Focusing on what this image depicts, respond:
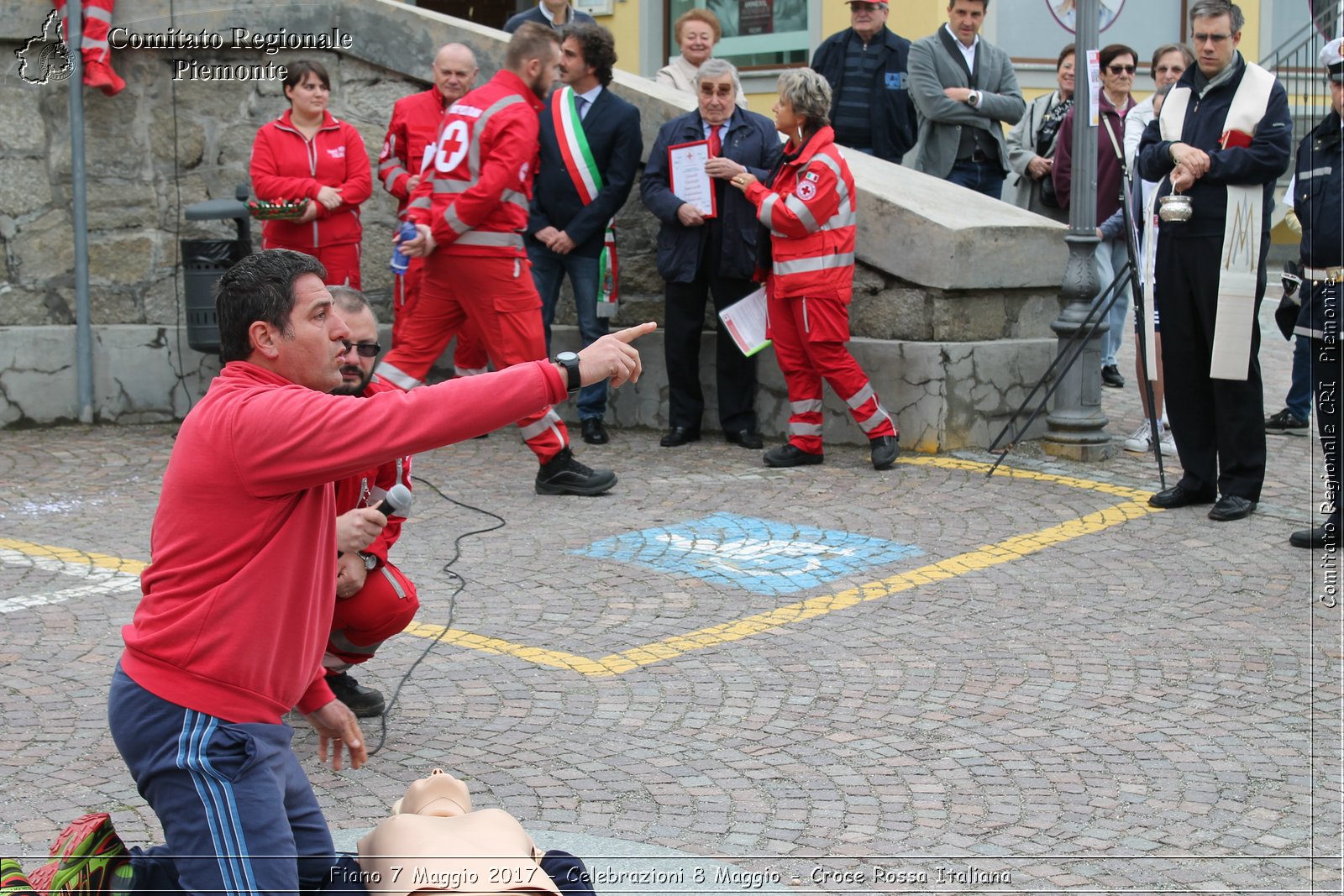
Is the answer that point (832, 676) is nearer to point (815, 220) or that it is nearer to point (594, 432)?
point (815, 220)

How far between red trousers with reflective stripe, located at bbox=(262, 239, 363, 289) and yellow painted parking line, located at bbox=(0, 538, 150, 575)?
2826mm

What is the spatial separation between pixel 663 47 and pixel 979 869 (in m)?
16.1

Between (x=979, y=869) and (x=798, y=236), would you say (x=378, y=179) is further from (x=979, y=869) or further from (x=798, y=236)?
(x=979, y=869)

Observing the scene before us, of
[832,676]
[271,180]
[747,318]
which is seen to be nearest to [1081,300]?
[747,318]

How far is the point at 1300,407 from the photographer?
955 centimetres

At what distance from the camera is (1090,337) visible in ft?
28.2

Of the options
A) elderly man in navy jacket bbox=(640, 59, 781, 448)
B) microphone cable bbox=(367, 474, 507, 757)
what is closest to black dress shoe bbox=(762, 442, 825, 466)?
elderly man in navy jacket bbox=(640, 59, 781, 448)

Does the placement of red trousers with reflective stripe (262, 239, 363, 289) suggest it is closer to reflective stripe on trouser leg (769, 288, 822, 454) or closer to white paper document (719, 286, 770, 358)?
white paper document (719, 286, 770, 358)

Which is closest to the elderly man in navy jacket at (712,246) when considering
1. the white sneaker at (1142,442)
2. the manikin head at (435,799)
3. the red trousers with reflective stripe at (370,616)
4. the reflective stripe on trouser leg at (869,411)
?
the reflective stripe on trouser leg at (869,411)

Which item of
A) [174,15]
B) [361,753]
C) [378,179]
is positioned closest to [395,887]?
[361,753]

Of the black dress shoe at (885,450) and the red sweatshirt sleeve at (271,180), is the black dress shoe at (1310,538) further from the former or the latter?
the red sweatshirt sleeve at (271,180)

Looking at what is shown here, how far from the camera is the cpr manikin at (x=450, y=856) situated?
9.62 ft

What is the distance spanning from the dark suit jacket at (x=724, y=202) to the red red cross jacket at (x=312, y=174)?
1.75 m

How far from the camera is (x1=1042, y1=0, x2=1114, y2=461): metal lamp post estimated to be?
8617 millimetres
